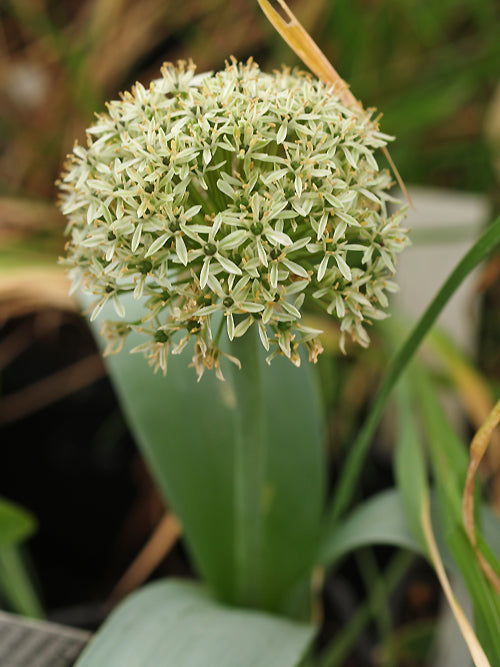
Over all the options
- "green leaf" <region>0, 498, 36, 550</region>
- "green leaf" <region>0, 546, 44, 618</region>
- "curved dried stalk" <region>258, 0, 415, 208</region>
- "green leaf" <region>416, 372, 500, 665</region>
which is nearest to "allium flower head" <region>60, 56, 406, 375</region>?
"curved dried stalk" <region>258, 0, 415, 208</region>

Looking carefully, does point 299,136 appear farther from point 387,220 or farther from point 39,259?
point 39,259

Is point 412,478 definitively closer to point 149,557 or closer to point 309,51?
point 309,51

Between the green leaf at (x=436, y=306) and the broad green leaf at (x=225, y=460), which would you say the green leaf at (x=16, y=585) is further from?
the green leaf at (x=436, y=306)

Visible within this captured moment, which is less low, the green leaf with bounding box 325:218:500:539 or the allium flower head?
the allium flower head

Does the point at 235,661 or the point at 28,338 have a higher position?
the point at 28,338

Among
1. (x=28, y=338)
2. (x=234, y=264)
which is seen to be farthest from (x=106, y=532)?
(x=234, y=264)

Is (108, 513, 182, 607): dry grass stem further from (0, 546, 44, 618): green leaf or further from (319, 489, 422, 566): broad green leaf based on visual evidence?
(319, 489, 422, 566): broad green leaf
